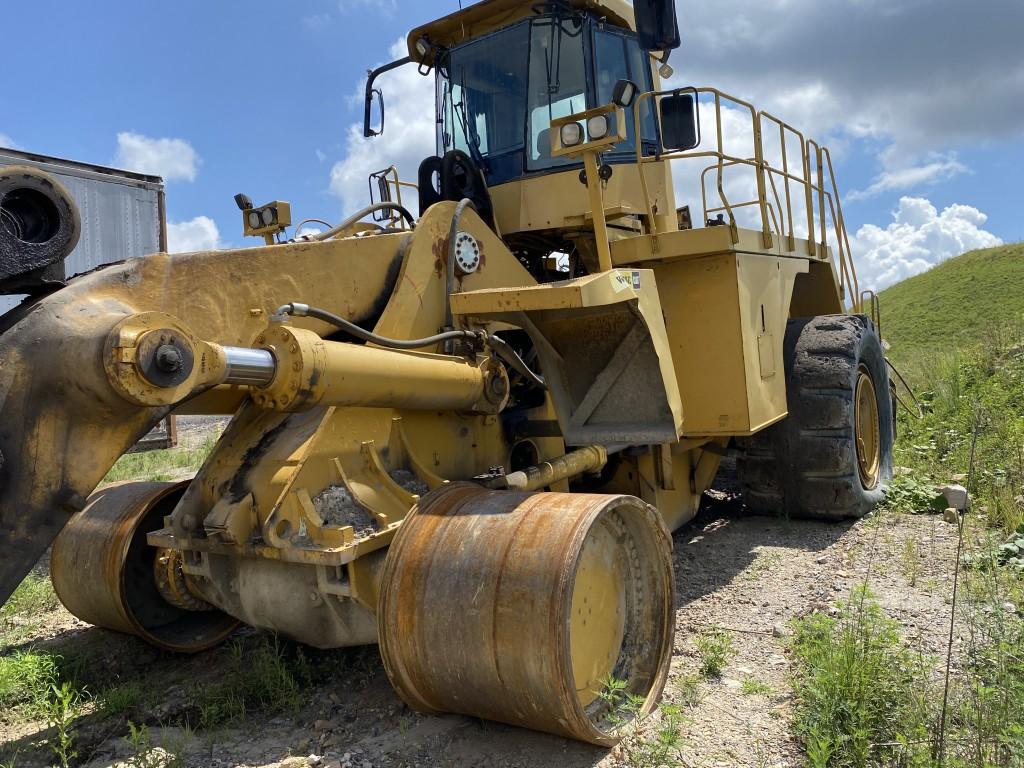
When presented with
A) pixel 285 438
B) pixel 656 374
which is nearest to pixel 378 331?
pixel 285 438

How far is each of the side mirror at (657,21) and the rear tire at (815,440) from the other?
2779 millimetres

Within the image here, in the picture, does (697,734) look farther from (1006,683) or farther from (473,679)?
(1006,683)

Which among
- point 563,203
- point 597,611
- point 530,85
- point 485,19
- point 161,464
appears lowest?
point 597,611

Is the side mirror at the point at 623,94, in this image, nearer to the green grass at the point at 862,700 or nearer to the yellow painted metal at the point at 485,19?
the yellow painted metal at the point at 485,19

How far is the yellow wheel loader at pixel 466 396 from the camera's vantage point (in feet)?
9.07

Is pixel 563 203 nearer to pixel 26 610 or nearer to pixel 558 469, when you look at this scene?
pixel 558 469

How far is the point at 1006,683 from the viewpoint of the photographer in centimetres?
312

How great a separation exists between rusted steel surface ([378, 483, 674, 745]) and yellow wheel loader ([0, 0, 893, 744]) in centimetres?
1

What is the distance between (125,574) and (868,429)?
5.60 metres

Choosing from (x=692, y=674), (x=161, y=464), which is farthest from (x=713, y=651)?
(x=161, y=464)

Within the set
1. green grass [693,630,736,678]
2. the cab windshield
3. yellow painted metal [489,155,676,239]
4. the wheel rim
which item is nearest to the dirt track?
green grass [693,630,736,678]

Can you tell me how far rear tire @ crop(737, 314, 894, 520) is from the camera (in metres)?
5.79

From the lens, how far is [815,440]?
5805mm

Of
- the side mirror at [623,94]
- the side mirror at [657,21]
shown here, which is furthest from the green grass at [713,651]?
the side mirror at [657,21]
